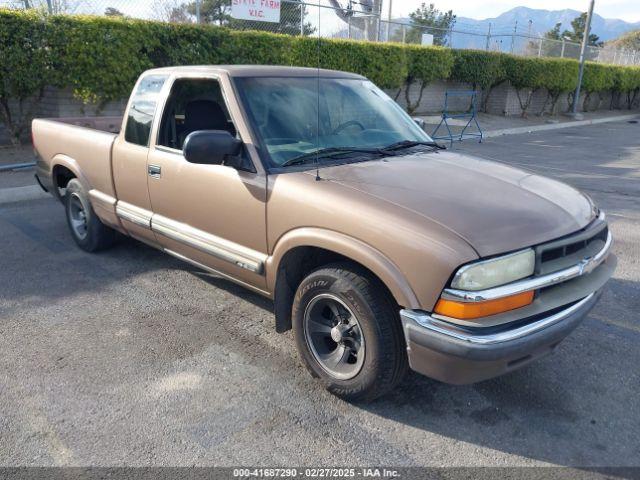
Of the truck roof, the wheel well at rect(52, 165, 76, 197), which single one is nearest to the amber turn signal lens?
the truck roof

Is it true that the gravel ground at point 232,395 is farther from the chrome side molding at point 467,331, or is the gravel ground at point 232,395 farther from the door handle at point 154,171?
the door handle at point 154,171

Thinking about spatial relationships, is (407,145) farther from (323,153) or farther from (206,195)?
(206,195)

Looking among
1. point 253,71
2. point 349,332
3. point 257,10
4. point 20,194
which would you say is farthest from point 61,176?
point 257,10

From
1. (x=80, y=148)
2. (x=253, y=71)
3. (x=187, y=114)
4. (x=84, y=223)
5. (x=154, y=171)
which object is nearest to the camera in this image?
(x=253, y=71)

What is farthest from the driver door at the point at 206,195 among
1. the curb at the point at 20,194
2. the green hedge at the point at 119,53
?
the green hedge at the point at 119,53

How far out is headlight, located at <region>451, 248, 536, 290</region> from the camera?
8.25 feet

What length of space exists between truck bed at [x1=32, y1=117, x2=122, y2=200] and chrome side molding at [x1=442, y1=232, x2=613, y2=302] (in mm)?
3491

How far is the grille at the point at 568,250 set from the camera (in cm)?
273

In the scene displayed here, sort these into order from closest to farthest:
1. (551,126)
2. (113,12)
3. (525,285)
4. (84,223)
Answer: (525,285) → (84,223) → (113,12) → (551,126)

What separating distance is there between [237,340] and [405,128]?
81.4 inches

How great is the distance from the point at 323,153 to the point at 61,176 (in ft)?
11.9

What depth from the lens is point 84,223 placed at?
A: 554 centimetres

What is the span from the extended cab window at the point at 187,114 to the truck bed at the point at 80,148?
77cm

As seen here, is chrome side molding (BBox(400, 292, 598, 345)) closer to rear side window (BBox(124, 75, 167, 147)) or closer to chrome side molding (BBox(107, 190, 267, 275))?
chrome side molding (BBox(107, 190, 267, 275))
